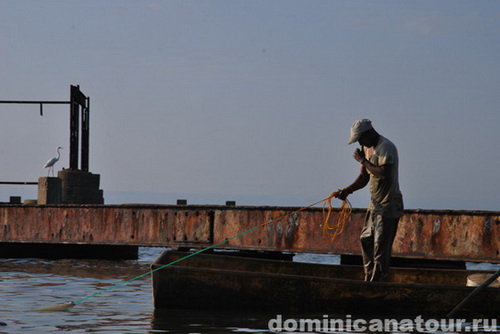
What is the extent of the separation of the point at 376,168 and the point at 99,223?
36.5 ft

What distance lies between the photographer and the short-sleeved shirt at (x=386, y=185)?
39.4 feet

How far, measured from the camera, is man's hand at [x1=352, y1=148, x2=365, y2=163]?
12.0m

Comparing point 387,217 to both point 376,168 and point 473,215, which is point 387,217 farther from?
point 473,215

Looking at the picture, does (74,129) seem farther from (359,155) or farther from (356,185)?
(359,155)

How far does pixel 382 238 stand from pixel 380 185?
0.70 meters

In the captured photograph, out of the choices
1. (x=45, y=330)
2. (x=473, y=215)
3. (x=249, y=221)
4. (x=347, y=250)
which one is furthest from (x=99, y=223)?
(x=45, y=330)

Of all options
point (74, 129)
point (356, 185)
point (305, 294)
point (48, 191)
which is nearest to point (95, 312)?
point (305, 294)

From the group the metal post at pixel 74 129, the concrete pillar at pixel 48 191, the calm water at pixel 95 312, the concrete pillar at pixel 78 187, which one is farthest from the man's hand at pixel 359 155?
the metal post at pixel 74 129

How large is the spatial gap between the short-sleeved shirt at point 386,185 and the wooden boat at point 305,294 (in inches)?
38.7

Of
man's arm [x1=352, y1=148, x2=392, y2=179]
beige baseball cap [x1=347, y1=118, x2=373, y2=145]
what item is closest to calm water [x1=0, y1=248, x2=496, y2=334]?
man's arm [x1=352, y1=148, x2=392, y2=179]

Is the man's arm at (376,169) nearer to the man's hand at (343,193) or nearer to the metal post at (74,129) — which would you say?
the man's hand at (343,193)

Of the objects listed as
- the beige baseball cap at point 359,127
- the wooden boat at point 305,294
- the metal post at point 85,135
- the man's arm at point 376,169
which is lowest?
the wooden boat at point 305,294

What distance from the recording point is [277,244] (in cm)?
1912

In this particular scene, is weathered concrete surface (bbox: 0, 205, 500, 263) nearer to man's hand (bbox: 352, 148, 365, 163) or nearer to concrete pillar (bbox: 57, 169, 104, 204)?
concrete pillar (bbox: 57, 169, 104, 204)
